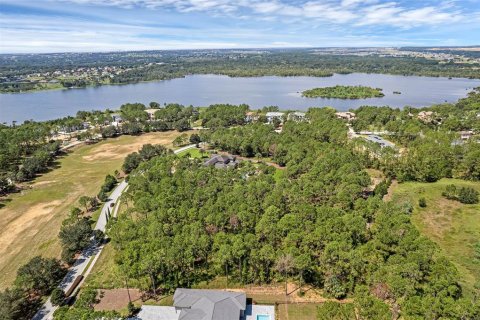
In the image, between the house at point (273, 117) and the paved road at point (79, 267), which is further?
the house at point (273, 117)

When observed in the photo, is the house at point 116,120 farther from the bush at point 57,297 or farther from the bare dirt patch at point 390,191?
the bare dirt patch at point 390,191

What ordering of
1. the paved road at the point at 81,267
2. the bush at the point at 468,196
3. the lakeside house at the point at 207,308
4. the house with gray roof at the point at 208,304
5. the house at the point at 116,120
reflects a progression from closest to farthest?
the house with gray roof at the point at 208,304, the lakeside house at the point at 207,308, the paved road at the point at 81,267, the bush at the point at 468,196, the house at the point at 116,120

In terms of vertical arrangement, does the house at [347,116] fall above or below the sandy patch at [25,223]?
above

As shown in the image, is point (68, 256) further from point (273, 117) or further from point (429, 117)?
point (429, 117)

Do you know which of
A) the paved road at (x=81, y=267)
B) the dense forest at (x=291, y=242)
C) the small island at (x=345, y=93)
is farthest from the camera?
the small island at (x=345, y=93)

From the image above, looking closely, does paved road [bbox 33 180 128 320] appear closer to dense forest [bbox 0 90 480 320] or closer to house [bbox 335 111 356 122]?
dense forest [bbox 0 90 480 320]

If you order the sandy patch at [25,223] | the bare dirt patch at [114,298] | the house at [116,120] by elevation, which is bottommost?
the sandy patch at [25,223]

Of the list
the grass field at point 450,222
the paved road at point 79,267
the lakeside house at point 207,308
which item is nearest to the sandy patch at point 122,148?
the paved road at point 79,267
